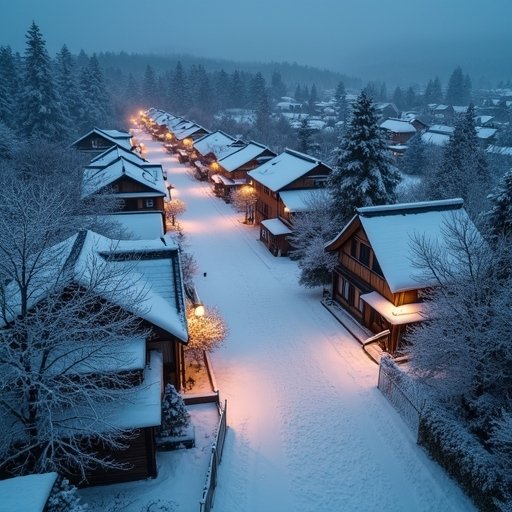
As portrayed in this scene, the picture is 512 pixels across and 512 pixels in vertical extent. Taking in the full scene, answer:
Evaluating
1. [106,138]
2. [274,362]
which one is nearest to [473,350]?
[274,362]

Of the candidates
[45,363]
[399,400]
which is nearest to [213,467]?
[45,363]

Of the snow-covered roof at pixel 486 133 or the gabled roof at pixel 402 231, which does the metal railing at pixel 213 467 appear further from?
the snow-covered roof at pixel 486 133

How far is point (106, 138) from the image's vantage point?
60906 millimetres

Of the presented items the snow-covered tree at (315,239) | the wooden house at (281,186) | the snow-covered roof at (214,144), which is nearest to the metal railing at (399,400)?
the snow-covered tree at (315,239)

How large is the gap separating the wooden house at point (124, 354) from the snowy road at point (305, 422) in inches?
124

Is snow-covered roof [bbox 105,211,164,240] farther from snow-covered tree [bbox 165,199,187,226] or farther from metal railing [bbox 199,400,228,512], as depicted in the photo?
metal railing [bbox 199,400,228,512]

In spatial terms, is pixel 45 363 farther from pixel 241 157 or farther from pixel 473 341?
pixel 241 157

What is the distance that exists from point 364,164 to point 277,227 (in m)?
10.1

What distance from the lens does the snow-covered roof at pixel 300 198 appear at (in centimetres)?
3566

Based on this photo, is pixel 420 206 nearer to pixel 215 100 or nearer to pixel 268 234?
pixel 268 234

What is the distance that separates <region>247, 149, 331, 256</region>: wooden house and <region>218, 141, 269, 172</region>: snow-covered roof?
10.4 metres

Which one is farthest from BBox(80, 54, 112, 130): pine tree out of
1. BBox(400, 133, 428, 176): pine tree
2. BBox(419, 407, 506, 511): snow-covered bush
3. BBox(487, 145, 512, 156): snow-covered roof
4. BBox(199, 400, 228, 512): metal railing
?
BBox(419, 407, 506, 511): snow-covered bush

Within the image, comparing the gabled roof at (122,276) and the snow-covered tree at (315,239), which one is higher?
the gabled roof at (122,276)

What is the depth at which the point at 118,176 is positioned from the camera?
37.2 metres
